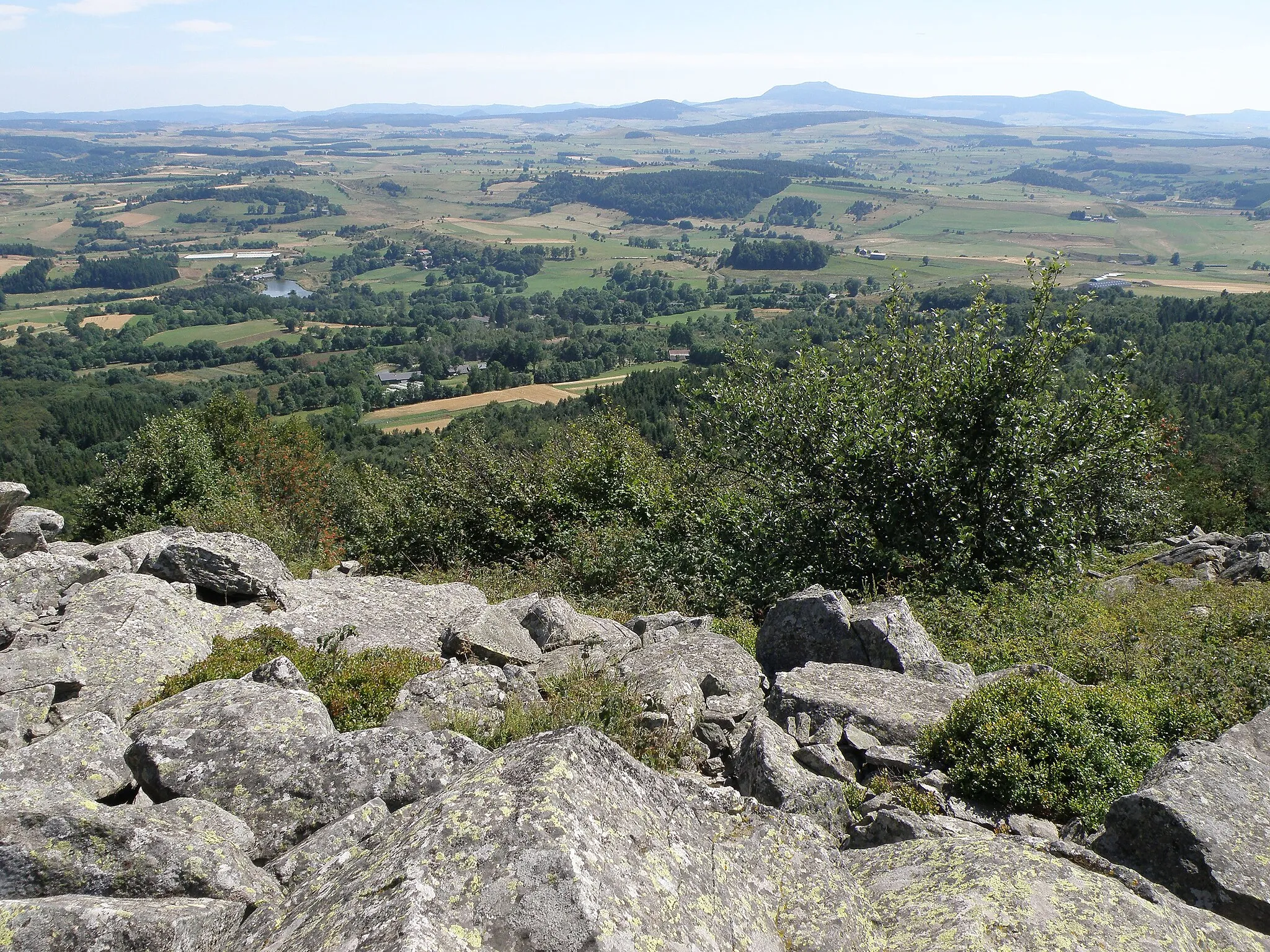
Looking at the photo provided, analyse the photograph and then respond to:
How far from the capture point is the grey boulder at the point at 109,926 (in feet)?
17.9

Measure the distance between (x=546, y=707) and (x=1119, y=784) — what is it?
6.38 m

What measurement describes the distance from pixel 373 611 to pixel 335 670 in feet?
13.1

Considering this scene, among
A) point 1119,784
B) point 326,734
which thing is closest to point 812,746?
point 1119,784

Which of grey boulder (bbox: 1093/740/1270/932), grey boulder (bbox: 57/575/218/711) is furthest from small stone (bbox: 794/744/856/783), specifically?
grey boulder (bbox: 57/575/218/711)

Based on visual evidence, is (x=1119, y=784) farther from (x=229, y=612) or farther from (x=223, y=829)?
(x=229, y=612)

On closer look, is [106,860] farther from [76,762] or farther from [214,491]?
[214,491]

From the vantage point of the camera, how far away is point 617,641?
1446 centimetres

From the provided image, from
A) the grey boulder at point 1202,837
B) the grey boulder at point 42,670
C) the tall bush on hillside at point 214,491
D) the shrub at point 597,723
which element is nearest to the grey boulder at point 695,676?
the shrub at point 597,723

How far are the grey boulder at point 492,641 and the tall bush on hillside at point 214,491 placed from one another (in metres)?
11.8

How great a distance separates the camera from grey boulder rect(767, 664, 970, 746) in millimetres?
10164

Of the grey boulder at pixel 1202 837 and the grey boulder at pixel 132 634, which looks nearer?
the grey boulder at pixel 1202 837

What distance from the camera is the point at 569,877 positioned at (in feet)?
17.2

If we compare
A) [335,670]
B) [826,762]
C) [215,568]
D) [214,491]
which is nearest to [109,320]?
[214,491]

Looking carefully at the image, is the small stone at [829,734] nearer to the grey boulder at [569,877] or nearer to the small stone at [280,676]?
the grey boulder at [569,877]
